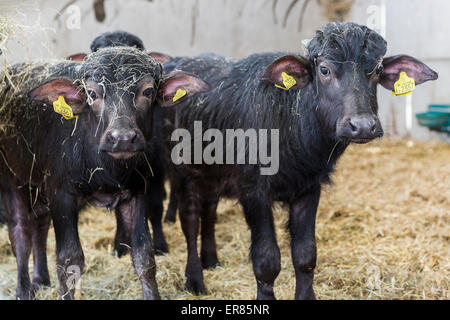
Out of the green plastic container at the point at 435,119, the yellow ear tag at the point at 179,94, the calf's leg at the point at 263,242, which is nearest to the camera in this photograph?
the yellow ear tag at the point at 179,94

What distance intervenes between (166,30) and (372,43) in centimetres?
716

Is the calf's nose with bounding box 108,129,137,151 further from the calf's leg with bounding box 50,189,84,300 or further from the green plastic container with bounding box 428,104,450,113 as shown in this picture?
the green plastic container with bounding box 428,104,450,113

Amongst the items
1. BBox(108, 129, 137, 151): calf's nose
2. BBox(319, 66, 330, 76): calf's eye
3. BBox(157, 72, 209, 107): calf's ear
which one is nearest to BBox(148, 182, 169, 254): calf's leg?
BBox(157, 72, 209, 107): calf's ear

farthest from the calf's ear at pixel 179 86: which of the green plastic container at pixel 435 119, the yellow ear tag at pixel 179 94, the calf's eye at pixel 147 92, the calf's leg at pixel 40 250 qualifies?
the green plastic container at pixel 435 119

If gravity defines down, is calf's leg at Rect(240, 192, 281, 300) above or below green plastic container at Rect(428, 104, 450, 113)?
below

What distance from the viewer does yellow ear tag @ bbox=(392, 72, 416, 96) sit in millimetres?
4113

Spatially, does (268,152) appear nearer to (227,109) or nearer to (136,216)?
(227,109)

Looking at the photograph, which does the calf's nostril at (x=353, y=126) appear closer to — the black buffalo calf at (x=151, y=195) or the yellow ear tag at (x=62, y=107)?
the black buffalo calf at (x=151, y=195)

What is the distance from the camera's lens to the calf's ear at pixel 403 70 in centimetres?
411

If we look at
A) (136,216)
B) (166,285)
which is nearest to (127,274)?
(166,285)

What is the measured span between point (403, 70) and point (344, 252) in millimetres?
1916

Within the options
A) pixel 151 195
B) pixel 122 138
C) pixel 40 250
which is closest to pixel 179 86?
Answer: pixel 122 138

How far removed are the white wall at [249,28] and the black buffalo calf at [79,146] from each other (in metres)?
5.52
